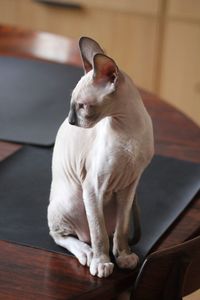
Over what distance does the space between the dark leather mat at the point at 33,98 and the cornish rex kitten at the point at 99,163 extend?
434mm

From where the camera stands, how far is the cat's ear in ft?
2.99

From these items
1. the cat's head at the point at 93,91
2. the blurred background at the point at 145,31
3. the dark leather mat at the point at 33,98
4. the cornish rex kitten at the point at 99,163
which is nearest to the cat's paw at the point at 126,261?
the cornish rex kitten at the point at 99,163

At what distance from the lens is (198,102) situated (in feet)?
10.3

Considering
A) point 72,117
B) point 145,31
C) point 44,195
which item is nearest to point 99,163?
point 72,117

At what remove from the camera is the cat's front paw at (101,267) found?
3.36 feet

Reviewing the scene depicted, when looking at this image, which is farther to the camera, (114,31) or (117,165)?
(114,31)

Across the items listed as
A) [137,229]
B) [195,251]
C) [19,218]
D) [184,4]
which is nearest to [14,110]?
[19,218]

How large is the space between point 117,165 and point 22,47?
141cm

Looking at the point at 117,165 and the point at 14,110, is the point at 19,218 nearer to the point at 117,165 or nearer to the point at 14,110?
the point at 117,165

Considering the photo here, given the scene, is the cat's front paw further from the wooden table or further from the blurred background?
the blurred background

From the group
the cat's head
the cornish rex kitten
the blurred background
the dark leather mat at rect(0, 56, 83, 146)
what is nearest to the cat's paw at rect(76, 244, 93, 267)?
the cornish rex kitten

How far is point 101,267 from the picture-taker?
1.03 meters

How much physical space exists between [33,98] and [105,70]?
87cm

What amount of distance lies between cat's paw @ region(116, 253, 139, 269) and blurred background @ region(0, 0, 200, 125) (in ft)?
6.82
